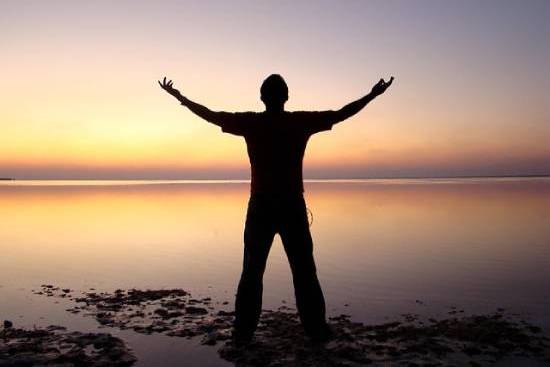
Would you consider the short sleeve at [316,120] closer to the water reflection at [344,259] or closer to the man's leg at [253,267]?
the man's leg at [253,267]

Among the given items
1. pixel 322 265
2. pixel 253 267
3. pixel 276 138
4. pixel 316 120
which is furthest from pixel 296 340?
pixel 322 265

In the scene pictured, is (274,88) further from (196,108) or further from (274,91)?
(196,108)

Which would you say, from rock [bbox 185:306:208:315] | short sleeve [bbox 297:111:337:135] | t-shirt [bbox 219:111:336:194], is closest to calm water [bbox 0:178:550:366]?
rock [bbox 185:306:208:315]

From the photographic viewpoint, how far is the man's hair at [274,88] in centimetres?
679

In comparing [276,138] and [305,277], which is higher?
[276,138]

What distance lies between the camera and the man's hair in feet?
22.3

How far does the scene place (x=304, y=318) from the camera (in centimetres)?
691

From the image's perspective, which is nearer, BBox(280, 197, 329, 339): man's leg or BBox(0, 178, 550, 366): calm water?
BBox(280, 197, 329, 339): man's leg

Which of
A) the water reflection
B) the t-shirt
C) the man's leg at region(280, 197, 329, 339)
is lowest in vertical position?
the water reflection

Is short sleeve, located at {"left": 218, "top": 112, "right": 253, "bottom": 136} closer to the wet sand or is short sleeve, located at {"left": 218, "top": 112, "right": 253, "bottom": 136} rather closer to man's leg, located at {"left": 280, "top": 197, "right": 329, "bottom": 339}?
man's leg, located at {"left": 280, "top": 197, "right": 329, "bottom": 339}

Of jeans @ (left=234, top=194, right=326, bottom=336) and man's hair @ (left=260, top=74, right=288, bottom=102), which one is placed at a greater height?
man's hair @ (left=260, top=74, right=288, bottom=102)

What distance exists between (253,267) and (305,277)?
0.73m

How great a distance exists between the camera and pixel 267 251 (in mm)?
6773

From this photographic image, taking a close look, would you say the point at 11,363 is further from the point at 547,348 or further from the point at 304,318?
the point at 547,348
